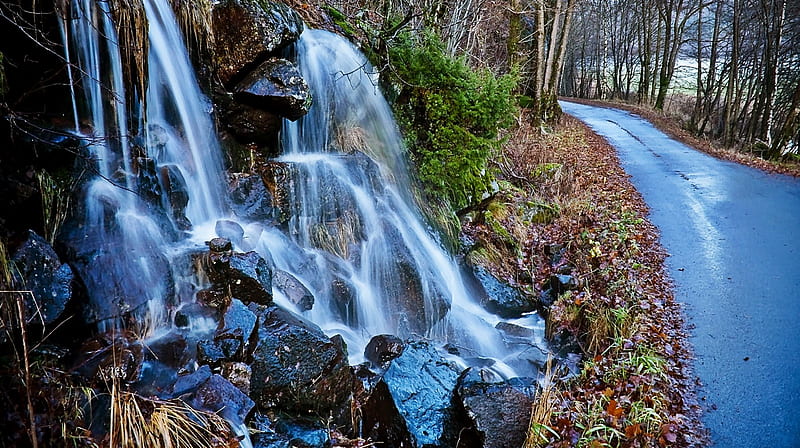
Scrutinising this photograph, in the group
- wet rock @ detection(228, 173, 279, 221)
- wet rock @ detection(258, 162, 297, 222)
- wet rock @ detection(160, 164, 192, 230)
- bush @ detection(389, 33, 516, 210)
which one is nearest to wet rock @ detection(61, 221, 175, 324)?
wet rock @ detection(160, 164, 192, 230)

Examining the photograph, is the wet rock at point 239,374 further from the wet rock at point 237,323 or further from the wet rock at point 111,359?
the wet rock at point 111,359

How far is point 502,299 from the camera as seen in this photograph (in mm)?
8258

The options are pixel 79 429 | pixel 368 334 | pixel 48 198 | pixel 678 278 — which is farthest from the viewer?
pixel 678 278

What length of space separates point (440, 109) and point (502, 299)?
373cm

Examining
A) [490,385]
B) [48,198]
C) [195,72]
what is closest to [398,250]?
[490,385]

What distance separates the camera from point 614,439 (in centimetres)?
457

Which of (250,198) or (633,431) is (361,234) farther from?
(633,431)

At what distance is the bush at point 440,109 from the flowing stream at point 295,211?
1.52ft

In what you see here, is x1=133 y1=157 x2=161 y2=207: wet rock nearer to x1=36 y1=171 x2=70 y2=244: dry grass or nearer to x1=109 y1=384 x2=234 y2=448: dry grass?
x1=36 y1=171 x2=70 y2=244: dry grass

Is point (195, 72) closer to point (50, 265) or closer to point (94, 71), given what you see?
point (94, 71)

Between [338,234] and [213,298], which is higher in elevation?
[338,234]

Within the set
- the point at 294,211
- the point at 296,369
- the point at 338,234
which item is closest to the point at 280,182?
the point at 294,211

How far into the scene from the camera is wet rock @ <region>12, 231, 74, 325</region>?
14.1 ft

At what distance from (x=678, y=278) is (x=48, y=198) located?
8.55 meters
